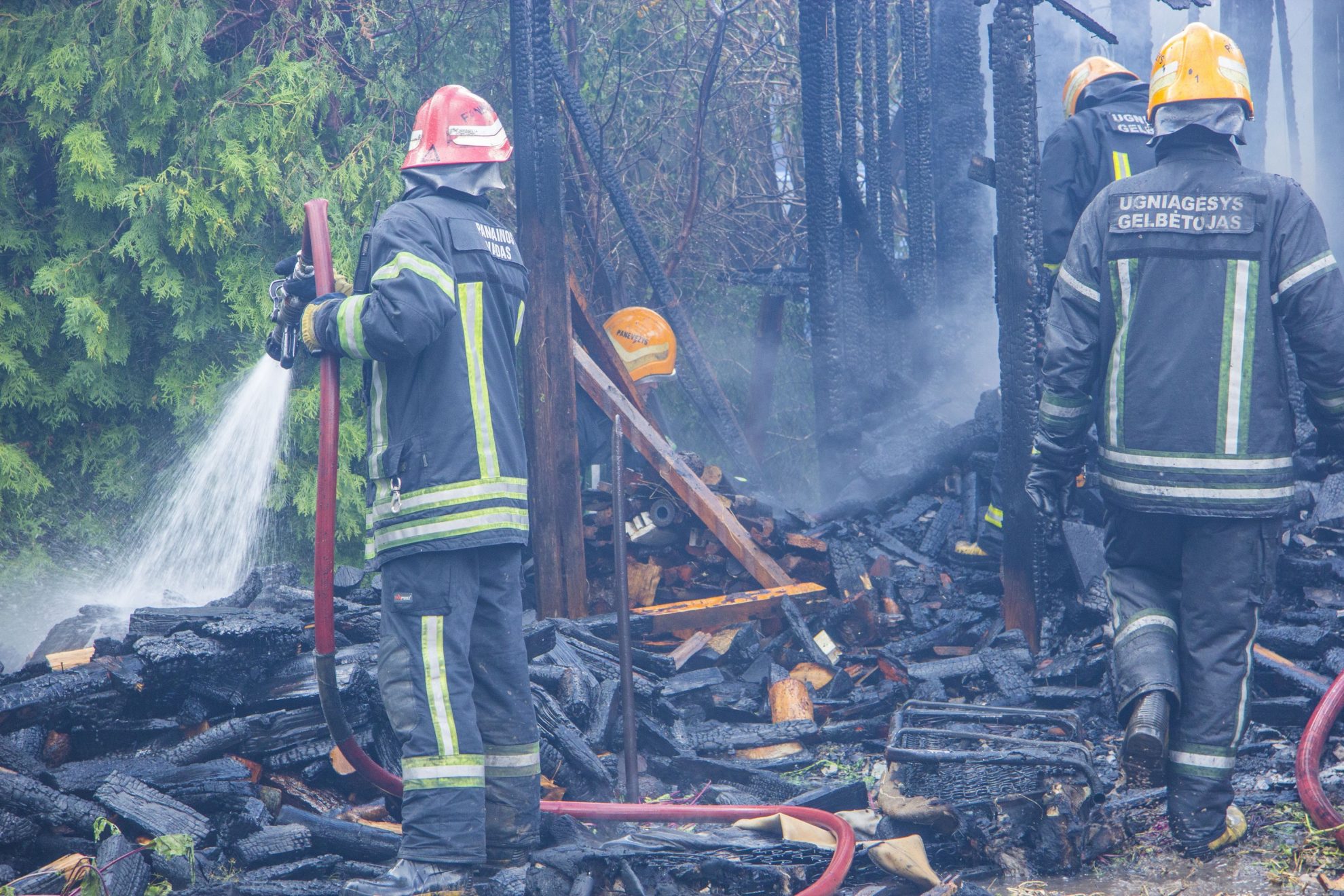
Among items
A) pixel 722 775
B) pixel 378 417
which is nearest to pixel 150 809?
pixel 378 417

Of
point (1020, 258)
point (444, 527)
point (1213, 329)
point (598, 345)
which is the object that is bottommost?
point (444, 527)

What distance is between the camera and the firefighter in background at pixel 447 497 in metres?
3.42

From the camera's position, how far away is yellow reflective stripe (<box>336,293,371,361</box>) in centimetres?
346

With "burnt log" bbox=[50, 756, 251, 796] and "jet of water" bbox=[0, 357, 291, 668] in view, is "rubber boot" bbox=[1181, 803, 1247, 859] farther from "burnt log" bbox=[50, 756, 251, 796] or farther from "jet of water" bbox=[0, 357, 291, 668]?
"jet of water" bbox=[0, 357, 291, 668]

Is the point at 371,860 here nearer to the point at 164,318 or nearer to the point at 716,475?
the point at 716,475

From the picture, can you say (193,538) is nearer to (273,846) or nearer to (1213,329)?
(273,846)

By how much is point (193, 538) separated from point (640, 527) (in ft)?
9.80

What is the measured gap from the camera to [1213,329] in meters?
3.74

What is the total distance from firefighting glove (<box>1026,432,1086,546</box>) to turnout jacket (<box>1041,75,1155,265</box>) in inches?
88.9

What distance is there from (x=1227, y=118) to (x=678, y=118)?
670 centimetres

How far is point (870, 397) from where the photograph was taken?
29.7 feet

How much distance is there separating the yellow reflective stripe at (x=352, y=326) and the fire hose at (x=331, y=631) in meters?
0.22

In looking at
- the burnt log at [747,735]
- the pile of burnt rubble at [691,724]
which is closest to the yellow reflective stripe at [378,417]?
the pile of burnt rubble at [691,724]

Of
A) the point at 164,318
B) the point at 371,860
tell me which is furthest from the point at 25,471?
the point at 371,860
